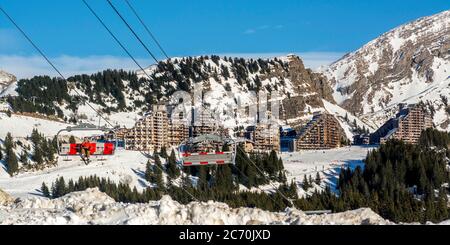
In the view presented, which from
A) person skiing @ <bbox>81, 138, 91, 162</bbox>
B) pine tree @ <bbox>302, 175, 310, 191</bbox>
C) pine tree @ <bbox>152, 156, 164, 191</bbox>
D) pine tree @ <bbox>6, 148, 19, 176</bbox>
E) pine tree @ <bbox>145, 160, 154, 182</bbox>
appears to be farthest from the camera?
pine tree @ <bbox>6, 148, 19, 176</bbox>

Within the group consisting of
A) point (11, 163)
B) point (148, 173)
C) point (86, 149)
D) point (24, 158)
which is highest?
point (24, 158)

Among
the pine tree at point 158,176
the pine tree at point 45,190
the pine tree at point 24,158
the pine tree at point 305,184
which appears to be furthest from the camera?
the pine tree at point 24,158

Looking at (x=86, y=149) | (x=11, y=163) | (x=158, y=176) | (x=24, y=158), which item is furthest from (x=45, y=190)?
(x=86, y=149)

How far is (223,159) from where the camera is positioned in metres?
42.7

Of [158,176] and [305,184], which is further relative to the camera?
[305,184]

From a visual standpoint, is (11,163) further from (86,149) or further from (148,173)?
(86,149)

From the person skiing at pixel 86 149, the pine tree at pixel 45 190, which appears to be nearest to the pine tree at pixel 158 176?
the pine tree at pixel 45 190

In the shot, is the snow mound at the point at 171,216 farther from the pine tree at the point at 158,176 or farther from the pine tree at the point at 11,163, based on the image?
the pine tree at the point at 11,163

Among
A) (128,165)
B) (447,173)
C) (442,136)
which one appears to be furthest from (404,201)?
(442,136)

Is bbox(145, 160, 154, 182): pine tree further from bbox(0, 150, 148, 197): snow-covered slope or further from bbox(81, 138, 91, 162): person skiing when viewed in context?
bbox(81, 138, 91, 162): person skiing

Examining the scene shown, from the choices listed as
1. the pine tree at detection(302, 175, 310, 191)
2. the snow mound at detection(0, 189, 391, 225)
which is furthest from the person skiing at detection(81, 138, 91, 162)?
the pine tree at detection(302, 175, 310, 191)

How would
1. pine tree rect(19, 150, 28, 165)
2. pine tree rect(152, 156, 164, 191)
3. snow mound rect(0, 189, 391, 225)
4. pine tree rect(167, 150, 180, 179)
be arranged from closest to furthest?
snow mound rect(0, 189, 391, 225)
pine tree rect(152, 156, 164, 191)
pine tree rect(167, 150, 180, 179)
pine tree rect(19, 150, 28, 165)
